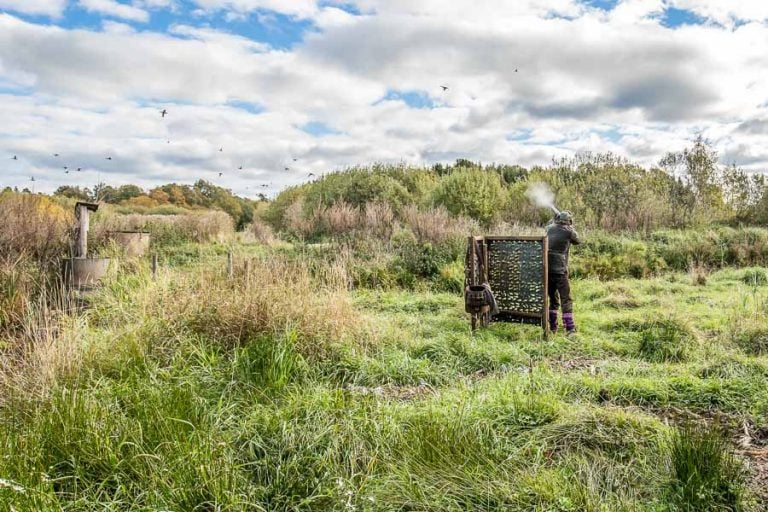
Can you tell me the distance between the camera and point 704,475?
2.75m

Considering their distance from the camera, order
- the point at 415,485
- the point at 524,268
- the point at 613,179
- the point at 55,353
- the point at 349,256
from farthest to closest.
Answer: the point at 613,179, the point at 349,256, the point at 524,268, the point at 55,353, the point at 415,485

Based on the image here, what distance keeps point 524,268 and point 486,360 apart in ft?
5.99

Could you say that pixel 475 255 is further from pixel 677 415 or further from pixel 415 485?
pixel 415 485

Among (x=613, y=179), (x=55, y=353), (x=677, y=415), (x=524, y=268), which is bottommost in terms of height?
(x=677, y=415)

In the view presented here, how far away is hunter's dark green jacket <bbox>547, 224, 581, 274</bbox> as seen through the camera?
7.09 meters

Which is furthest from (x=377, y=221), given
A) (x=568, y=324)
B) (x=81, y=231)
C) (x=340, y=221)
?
(x=568, y=324)

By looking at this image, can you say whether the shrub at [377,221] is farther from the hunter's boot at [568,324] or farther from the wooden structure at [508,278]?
the hunter's boot at [568,324]

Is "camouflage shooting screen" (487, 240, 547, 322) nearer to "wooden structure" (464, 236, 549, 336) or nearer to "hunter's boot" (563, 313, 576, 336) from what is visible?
"wooden structure" (464, 236, 549, 336)

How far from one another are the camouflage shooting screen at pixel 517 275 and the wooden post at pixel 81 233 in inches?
237

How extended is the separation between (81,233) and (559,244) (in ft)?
23.0

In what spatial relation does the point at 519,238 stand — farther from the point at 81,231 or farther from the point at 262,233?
the point at 262,233

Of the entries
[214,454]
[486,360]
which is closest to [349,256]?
[486,360]

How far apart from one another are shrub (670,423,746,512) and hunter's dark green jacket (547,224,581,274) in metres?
4.26

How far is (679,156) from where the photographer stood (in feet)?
66.8
